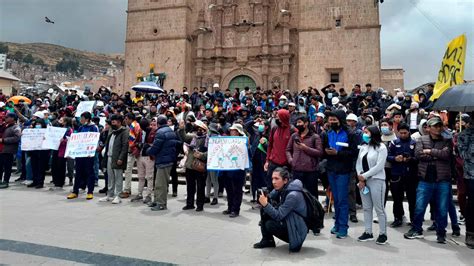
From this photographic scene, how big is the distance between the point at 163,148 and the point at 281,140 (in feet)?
9.04

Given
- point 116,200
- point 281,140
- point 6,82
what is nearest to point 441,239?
point 281,140

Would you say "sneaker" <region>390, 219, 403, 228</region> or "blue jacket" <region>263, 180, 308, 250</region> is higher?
"blue jacket" <region>263, 180, 308, 250</region>

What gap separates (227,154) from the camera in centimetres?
686

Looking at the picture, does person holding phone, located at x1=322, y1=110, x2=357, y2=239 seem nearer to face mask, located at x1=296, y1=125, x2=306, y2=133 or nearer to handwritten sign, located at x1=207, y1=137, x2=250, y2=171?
face mask, located at x1=296, y1=125, x2=306, y2=133

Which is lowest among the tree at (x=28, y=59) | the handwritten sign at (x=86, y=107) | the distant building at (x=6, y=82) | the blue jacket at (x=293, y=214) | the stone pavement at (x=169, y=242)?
the stone pavement at (x=169, y=242)

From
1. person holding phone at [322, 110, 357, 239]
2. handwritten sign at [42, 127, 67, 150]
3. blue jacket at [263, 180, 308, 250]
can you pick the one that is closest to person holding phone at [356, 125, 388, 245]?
person holding phone at [322, 110, 357, 239]

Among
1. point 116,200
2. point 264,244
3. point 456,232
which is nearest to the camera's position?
point 264,244

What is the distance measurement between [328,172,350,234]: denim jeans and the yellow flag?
9.79 feet

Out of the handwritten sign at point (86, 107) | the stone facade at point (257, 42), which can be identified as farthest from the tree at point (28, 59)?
the handwritten sign at point (86, 107)

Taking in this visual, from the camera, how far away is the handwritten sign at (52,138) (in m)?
9.05

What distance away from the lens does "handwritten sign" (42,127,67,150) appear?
905 cm

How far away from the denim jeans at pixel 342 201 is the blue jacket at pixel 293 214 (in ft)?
3.57

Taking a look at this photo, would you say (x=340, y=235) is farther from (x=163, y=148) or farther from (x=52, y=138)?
(x=52, y=138)

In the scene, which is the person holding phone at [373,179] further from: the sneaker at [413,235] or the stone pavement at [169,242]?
the sneaker at [413,235]
